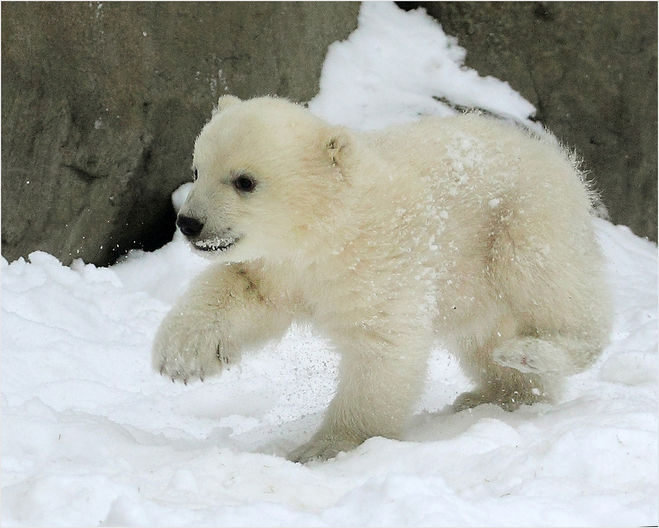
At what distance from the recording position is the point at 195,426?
16.4 ft

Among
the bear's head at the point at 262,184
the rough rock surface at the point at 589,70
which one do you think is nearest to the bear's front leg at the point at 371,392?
the bear's head at the point at 262,184

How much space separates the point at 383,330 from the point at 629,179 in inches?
236

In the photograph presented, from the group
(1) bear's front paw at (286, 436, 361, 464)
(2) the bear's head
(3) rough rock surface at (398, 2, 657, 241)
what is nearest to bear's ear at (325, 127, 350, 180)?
(2) the bear's head

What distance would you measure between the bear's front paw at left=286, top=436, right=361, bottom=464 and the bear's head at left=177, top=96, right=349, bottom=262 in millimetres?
825

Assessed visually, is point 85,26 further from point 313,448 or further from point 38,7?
point 313,448

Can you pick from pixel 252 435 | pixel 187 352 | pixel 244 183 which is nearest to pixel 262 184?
pixel 244 183

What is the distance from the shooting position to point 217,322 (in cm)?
422

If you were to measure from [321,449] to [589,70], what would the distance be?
6286 mm

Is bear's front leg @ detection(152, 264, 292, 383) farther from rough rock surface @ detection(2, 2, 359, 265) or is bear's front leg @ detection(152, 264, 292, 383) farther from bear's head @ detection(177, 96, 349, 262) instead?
rough rock surface @ detection(2, 2, 359, 265)

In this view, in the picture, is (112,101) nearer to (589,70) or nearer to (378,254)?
(378,254)

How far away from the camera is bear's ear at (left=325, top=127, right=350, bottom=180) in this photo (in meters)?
4.11

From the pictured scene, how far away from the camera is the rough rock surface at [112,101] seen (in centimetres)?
651

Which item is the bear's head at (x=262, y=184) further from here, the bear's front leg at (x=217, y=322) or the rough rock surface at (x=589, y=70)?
the rough rock surface at (x=589, y=70)

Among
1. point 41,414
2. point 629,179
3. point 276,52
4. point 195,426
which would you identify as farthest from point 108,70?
point 629,179
